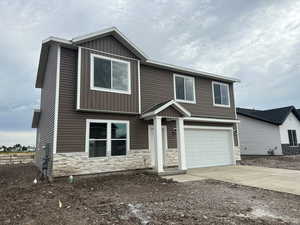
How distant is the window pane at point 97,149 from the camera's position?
26.7 ft

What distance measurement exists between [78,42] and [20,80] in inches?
345

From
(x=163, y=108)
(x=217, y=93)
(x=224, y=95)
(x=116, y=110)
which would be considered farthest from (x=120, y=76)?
(x=224, y=95)

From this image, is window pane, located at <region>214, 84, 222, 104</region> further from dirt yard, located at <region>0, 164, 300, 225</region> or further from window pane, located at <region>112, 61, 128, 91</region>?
dirt yard, located at <region>0, 164, 300, 225</region>

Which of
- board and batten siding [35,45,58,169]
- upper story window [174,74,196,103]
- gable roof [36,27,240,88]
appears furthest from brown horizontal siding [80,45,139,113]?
upper story window [174,74,196,103]

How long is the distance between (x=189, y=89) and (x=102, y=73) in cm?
566

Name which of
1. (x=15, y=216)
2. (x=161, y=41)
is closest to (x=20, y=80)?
(x=161, y=41)

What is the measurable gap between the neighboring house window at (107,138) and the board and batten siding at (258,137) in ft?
48.8

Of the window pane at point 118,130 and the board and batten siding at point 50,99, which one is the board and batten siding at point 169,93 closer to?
the window pane at point 118,130

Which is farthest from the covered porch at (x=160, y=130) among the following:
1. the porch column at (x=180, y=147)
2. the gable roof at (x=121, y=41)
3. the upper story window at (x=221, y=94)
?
the upper story window at (x=221, y=94)

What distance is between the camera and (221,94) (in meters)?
13.2

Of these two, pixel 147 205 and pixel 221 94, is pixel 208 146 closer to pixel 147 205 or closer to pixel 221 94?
pixel 221 94

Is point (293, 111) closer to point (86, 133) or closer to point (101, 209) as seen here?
point (86, 133)

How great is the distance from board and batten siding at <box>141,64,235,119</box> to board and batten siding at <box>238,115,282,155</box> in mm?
6883

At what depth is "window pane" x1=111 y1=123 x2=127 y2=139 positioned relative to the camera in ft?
28.7
